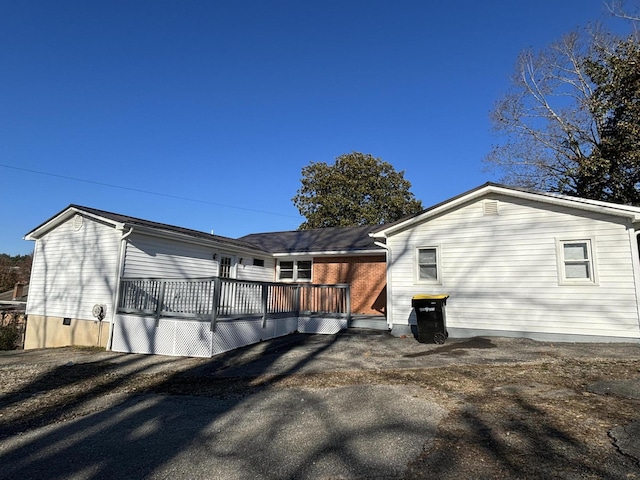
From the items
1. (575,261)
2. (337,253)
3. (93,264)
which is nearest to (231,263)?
(337,253)

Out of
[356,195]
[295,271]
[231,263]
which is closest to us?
[231,263]

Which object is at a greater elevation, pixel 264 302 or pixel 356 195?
pixel 356 195

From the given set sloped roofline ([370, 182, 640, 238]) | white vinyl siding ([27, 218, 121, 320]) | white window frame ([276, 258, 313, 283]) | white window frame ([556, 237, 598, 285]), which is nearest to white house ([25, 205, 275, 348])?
white vinyl siding ([27, 218, 121, 320])

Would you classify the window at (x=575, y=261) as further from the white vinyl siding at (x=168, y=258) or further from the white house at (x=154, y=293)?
the white vinyl siding at (x=168, y=258)

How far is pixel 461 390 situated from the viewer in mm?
5227

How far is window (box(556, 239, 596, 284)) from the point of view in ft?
28.7

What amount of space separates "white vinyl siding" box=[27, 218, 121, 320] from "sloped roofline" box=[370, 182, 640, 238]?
8.00 metres

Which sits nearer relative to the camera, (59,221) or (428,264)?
(428,264)

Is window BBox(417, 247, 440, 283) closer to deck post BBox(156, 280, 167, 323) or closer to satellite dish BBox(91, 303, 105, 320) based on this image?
deck post BBox(156, 280, 167, 323)

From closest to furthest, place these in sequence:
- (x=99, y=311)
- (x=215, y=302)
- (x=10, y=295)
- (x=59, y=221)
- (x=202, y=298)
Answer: (x=215, y=302), (x=202, y=298), (x=99, y=311), (x=59, y=221), (x=10, y=295)

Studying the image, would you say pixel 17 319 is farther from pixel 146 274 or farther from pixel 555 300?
pixel 555 300

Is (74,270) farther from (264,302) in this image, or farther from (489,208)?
(489,208)

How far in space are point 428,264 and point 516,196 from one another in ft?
9.76

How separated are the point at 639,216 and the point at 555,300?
258 cm
